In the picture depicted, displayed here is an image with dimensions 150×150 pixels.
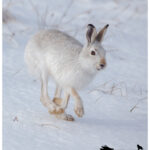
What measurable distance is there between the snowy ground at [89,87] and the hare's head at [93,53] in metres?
0.60

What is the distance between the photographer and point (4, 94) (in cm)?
432

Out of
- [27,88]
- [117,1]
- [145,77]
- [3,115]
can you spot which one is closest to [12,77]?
[27,88]

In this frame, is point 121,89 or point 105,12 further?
point 105,12

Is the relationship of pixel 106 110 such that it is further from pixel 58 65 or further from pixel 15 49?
pixel 15 49

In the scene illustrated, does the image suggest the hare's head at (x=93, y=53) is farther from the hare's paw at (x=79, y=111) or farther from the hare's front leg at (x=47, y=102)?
the hare's front leg at (x=47, y=102)

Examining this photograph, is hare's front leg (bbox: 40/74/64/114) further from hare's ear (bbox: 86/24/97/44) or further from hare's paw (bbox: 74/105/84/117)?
hare's ear (bbox: 86/24/97/44)

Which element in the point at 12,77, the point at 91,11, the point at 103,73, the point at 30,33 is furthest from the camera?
the point at 91,11

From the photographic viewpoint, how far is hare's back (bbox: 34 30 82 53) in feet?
13.6

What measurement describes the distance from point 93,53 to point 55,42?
0.57 m

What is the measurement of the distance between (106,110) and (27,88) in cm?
97

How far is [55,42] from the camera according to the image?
A: 423 centimetres

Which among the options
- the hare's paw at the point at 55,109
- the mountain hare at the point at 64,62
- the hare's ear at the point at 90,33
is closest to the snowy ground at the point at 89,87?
the hare's paw at the point at 55,109

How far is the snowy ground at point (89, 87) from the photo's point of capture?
3.48 meters

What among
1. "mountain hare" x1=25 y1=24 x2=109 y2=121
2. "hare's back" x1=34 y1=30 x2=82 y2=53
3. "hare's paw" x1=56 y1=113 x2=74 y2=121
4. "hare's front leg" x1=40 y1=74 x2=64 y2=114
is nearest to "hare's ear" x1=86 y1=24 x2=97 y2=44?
"mountain hare" x1=25 y1=24 x2=109 y2=121
